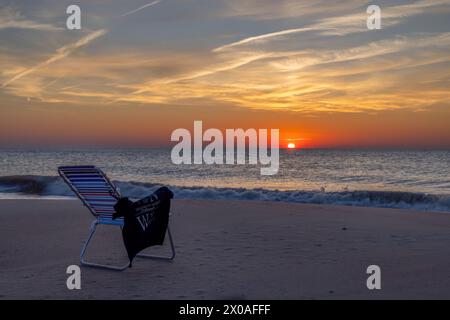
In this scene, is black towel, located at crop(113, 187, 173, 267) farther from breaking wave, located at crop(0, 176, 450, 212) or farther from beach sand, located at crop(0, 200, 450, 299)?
breaking wave, located at crop(0, 176, 450, 212)

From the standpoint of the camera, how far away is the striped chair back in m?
5.47

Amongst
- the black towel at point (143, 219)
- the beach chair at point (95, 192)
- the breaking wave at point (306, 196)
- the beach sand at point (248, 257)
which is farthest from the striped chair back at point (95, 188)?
the breaking wave at point (306, 196)

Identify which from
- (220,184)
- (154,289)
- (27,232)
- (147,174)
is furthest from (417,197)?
(147,174)

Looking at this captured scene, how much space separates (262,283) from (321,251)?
5.35 feet

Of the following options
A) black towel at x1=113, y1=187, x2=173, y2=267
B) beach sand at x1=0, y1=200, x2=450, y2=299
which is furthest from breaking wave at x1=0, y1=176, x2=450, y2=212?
black towel at x1=113, y1=187, x2=173, y2=267

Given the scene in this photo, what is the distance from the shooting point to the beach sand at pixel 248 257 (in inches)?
177

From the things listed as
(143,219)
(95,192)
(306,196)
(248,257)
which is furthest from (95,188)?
(306,196)

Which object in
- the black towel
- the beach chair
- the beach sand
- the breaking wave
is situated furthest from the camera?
the breaking wave

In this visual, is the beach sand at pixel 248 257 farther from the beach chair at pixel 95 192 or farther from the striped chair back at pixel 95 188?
the striped chair back at pixel 95 188

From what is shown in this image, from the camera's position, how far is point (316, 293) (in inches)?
173

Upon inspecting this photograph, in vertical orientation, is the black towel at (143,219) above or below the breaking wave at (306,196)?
above

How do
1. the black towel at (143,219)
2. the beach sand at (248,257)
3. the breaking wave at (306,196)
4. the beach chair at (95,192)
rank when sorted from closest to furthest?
the beach sand at (248,257) < the black towel at (143,219) < the beach chair at (95,192) < the breaking wave at (306,196)

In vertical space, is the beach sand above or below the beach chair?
below

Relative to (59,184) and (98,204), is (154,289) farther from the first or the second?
(59,184)
